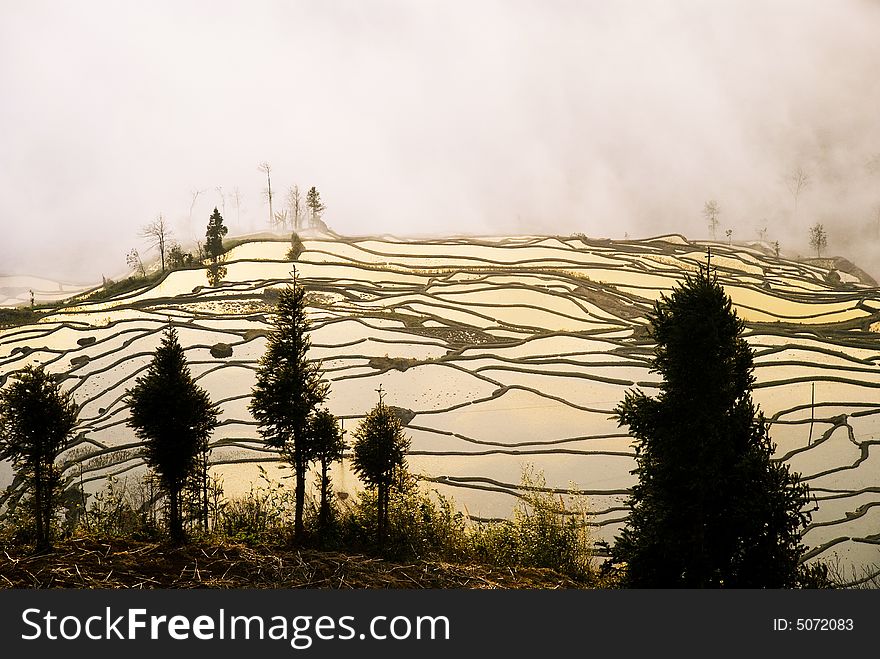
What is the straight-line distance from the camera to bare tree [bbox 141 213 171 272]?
9820 millimetres

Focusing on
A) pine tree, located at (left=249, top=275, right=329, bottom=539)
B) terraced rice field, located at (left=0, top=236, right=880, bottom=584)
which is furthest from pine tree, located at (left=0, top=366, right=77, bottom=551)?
pine tree, located at (left=249, top=275, right=329, bottom=539)

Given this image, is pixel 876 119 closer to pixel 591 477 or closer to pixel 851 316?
pixel 851 316

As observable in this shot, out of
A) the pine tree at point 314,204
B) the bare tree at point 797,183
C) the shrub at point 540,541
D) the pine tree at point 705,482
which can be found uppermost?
the bare tree at point 797,183

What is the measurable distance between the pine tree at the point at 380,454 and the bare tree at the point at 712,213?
342 inches

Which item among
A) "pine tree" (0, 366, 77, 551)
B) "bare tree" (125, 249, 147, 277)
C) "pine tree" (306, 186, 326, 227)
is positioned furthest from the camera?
"pine tree" (306, 186, 326, 227)

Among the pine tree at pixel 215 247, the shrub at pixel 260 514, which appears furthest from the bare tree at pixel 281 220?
the shrub at pixel 260 514

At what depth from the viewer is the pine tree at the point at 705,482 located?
4387mm

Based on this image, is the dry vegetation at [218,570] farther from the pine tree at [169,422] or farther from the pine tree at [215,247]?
the pine tree at [215,247]

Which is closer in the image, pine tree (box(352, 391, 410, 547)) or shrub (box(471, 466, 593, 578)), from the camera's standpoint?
shrub (box(471, 466, 593, 578))

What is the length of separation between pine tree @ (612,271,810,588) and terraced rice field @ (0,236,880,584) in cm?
187

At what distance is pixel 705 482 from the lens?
4.36m

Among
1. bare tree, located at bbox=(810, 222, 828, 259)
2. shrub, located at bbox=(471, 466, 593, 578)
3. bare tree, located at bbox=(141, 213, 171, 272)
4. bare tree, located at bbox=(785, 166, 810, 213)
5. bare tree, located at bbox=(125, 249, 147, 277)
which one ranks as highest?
bare tree, located at bbox=(785, 166, 810, 213)

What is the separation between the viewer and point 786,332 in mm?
9297

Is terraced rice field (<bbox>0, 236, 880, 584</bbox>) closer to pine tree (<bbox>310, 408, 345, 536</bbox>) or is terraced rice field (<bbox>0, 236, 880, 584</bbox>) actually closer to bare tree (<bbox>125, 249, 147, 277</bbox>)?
bare tree (<bbox>125, 249, 147, 277</bbox>)
